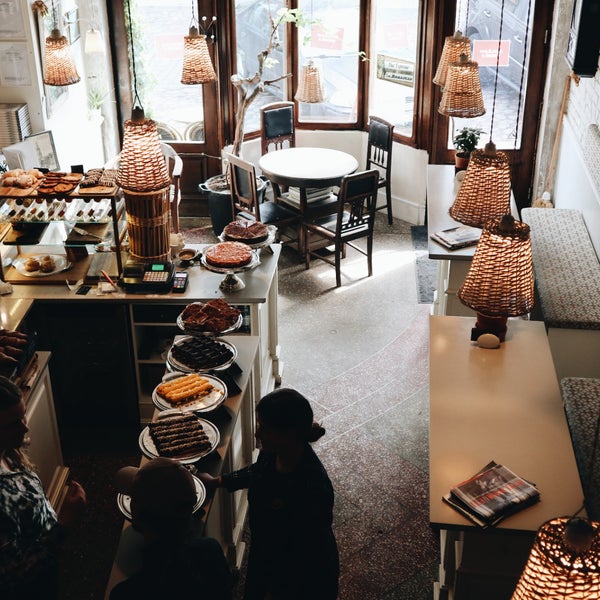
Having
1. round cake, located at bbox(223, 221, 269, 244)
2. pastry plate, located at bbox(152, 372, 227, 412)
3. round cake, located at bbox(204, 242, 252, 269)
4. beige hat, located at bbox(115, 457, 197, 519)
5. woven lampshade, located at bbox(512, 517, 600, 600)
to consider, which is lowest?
pastry plate, located at bbox(152, 372, 227, 412)

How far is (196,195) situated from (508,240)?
544 centimetres

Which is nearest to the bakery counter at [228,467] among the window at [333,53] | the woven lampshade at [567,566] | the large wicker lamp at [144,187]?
the large wicker lamp at [144,187]

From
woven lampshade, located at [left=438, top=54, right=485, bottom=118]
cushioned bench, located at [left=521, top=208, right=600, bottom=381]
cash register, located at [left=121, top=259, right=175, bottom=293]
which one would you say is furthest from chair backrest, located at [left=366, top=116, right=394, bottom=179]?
cash register, located at [left=121, top=259, right=175, bottom=293]

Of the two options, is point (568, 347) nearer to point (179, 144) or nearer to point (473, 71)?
point (473, 71)

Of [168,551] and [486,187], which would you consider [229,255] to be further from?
[168,551]

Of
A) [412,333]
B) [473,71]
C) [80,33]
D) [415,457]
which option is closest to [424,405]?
[415,457]

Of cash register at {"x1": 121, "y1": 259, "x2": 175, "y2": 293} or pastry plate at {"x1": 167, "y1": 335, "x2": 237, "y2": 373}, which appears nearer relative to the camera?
pastry plate at {"x1": 167, "y1": 335, "x2": 237, "y2": 373}

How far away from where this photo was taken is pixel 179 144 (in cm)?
845

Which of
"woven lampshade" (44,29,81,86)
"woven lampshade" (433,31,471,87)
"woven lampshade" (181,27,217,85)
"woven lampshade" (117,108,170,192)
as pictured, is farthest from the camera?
"woven lampshade" (181,27,217,85)

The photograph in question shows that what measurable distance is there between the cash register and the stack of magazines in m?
2.32

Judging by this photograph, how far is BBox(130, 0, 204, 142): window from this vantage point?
26.2 ft

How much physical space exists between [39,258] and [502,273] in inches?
114

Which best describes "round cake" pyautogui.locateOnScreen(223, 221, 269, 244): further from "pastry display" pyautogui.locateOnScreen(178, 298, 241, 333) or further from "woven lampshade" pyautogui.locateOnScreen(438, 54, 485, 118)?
"woven lampshade" pyautogui.locateOnScreen(438, 54, 485, 118)

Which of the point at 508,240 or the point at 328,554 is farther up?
the point at 508,240
